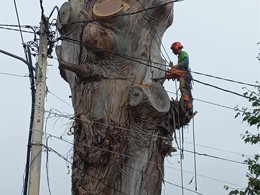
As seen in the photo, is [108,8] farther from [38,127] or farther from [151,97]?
[38,127]

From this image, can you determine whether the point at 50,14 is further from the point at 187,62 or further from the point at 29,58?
the point at 187,62

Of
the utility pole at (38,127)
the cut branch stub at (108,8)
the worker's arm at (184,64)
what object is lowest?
the utility pole at (38,127)

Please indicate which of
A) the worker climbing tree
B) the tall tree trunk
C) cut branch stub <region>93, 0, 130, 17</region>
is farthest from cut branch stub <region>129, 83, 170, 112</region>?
cut branch stub <region>93, 0, 130, 17</region>

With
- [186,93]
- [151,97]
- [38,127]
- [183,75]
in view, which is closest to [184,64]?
[183,75]

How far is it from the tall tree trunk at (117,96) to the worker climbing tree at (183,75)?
0.62 feet

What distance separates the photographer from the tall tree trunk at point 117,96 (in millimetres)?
3523

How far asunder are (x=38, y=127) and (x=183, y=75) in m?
1.35

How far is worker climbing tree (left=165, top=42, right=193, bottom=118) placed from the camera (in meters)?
4.02

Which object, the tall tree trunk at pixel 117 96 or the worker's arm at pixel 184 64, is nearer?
the tall tree trunk at pixel 117 96

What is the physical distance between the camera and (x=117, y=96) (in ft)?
11.8

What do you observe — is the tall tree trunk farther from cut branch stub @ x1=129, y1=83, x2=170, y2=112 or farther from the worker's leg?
the worker's leg

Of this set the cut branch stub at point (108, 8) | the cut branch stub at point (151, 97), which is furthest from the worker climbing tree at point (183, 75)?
the cut branch stub at point (108, 8)

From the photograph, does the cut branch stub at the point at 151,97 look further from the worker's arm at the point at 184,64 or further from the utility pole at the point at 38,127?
the utility pole at the point at 38,127

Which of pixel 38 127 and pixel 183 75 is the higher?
pixel 183 75
